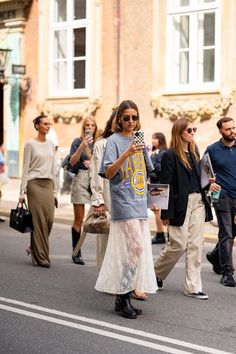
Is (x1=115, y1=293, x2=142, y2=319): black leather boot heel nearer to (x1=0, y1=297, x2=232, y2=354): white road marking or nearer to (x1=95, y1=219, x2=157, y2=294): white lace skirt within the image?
(x1=95, y1=219, x2=157, y2=294): white lace skirt

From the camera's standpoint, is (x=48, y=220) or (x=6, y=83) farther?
(x=6, y=83)

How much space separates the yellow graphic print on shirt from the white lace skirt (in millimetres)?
307

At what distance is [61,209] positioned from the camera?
1619cm

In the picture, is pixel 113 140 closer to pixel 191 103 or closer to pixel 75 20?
pixel 191 103

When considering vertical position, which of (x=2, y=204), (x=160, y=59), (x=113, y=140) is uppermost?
(x=160, y=59)

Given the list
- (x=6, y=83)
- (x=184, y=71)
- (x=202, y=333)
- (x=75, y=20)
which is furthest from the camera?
(x=6, y=83)

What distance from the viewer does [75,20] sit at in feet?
63.0

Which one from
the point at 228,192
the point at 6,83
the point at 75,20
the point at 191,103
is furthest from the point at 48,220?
the point at 6,83

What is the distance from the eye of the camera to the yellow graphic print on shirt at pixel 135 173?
6.92m

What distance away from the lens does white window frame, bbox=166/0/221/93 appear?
16156mm

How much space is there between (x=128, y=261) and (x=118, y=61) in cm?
1167

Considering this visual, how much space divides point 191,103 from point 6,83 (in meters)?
6.39

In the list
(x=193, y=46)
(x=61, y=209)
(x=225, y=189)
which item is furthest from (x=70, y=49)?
(x=225, y=189)

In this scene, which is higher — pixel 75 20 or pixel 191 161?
pixel 75 20
